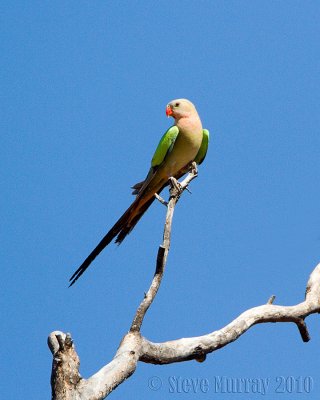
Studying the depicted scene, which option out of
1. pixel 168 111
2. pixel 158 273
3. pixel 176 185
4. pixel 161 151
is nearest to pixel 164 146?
pixel 161 151

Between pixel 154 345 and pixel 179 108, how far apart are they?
2.76 metres

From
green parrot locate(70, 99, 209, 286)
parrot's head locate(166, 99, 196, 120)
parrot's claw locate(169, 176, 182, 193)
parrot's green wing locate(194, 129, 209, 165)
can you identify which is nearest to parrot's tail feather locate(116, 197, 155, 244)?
green parrot locate(70, 99, 209, 286)

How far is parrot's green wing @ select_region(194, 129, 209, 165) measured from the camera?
19.9 ft

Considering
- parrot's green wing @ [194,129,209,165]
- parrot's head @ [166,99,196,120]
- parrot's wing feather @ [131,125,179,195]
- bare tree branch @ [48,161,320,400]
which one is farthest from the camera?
parrot's green wing @ [194,129,209,165]

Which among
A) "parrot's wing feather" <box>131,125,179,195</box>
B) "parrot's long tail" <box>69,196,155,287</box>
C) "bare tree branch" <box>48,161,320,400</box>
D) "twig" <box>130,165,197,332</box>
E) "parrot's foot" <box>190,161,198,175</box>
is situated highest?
"parrot's wing feather" <box>131,125,179,195</box>

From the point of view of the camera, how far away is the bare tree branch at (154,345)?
3273 mm

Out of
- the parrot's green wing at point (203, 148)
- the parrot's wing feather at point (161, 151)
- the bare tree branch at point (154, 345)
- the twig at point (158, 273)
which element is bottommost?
the bare tree branch at point (154, 345)

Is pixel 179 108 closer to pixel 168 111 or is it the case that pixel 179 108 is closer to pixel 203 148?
pixel 168 111

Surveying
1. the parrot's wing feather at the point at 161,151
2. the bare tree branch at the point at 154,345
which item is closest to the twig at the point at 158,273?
the bare tree branch at the point at 154,345

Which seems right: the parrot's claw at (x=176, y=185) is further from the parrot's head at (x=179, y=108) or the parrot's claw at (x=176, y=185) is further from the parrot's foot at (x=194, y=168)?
the parrot's head at (x=179, y=108)

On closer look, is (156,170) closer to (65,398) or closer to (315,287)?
(315,287)

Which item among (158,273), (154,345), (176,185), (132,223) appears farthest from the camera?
(132,223)

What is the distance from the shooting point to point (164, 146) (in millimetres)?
5680

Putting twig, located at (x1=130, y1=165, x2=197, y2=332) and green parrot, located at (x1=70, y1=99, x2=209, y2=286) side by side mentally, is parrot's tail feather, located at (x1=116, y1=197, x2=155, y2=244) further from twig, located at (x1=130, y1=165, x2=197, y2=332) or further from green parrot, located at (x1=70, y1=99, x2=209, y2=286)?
twig, located at (x1=130, y1=165, x2=197, y2=332)
